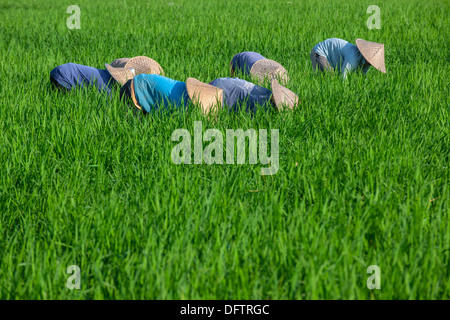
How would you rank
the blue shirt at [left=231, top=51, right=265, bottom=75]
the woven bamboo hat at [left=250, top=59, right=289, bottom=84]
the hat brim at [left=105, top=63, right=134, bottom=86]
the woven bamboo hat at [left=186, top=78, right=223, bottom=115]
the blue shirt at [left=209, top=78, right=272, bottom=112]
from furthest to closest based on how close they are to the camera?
1. the blue shirt at [left=231, top=51, right=265, bottom=75]
2. the woven bamboo hat at [left=250, top=59, right=289, bottom=84]
3. the hat brim at [left=105, top=63, right=134, bottom=86]
4. the blue shirt at [left=209, top=78, right=272, bottom=112]
5. the woven bamboo hat at [left=186, top=78, right=223, bottom=115]

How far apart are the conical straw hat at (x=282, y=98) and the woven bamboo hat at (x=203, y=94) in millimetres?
372

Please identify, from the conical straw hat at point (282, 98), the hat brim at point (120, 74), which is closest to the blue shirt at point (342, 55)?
the conical straw hat at point (282, 98)

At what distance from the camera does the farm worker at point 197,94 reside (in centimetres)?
278

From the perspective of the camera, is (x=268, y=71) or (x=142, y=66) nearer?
(x=142, y=66)

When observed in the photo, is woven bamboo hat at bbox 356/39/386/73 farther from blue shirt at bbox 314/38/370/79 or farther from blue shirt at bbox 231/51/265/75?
blue shirt at bbox 231/51/265/75

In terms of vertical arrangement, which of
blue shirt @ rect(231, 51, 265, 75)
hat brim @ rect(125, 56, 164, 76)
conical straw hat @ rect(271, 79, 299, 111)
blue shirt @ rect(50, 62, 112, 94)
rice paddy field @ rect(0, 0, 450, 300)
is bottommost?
rice paddy field @ rect(0, 0, 450, 300)

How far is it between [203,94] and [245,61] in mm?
1240

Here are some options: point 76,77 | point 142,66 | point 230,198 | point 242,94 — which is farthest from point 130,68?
point 230,198

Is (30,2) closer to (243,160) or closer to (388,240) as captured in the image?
(243,160)

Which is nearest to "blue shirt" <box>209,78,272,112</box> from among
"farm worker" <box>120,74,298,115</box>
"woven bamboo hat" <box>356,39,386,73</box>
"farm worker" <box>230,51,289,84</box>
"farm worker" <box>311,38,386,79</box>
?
"farm worker" <box>120,74,298,115</box>

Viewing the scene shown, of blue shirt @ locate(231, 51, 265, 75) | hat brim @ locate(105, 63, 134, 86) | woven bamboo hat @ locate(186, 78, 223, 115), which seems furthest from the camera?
blue shirt @ locate(231, 51, 265, 75)

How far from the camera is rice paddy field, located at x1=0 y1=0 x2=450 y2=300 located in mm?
1352

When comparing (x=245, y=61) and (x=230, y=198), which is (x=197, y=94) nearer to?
(x=230, y=198)

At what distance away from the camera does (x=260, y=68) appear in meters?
3.71
